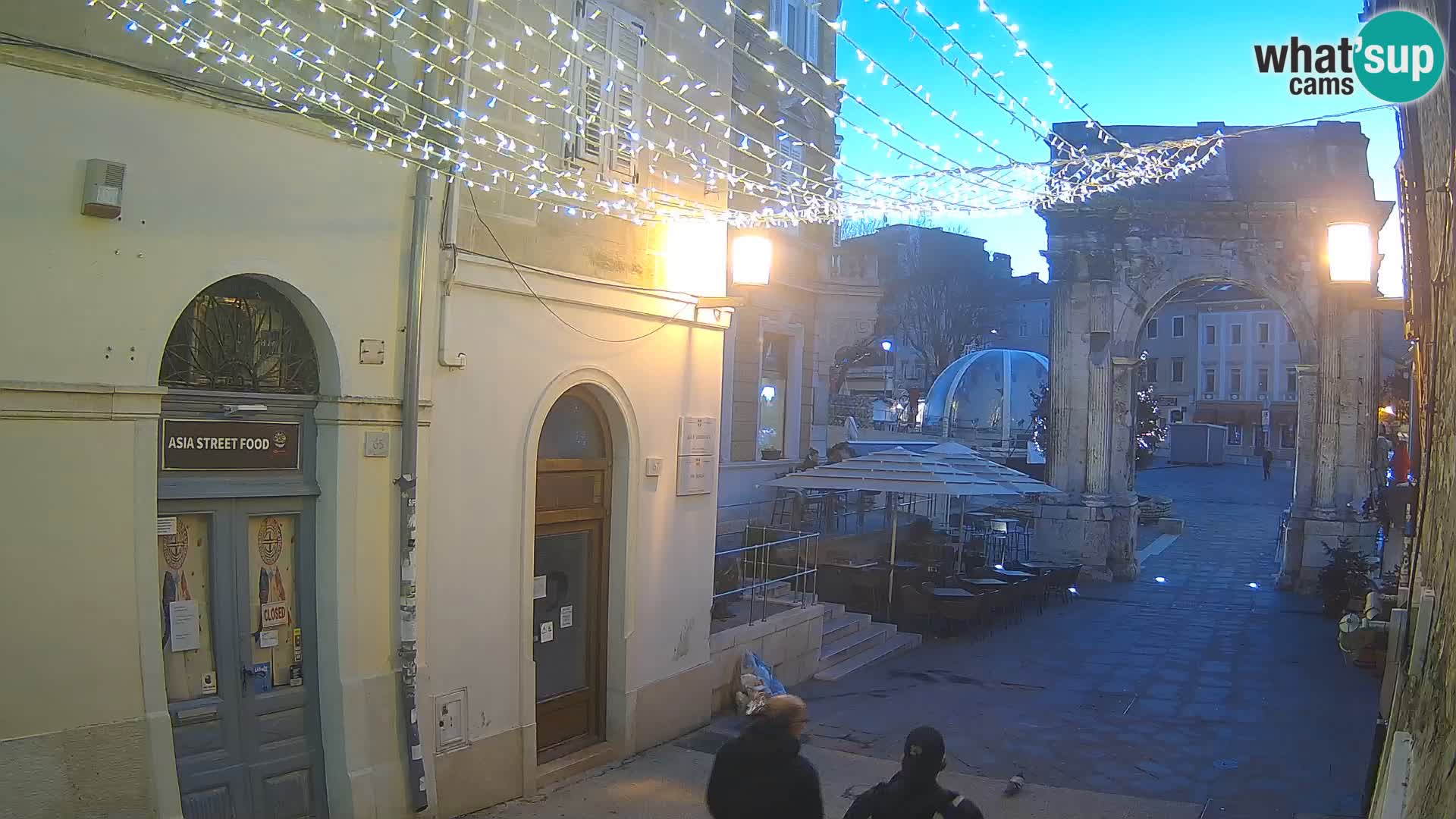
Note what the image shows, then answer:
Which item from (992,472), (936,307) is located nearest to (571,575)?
(992,472)

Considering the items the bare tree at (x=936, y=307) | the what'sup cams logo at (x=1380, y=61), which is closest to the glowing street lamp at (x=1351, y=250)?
the what'sup cams logo at (x=1380, y=61)

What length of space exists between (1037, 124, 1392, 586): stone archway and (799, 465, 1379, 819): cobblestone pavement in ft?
8.03

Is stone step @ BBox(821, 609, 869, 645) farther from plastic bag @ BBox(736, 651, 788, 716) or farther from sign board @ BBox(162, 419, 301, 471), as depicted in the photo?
sign board @ BBox(162, 419, 301, 471)

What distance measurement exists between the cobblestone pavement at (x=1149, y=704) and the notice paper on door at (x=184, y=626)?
522cm

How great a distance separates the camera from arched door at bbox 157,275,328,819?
5.68 metres

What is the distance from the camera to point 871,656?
484 inches

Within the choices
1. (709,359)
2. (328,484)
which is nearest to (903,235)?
(709,359)

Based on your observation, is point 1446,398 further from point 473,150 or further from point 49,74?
point 49,74

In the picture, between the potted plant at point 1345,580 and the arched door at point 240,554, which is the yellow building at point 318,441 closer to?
the arched door at point 240,554

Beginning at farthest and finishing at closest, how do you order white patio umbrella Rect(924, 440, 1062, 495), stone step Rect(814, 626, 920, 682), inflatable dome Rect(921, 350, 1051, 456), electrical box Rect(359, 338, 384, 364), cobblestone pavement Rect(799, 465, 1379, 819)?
inflatable dome Rect(921, 350, 1051, 456)
white patio umbrella Rect(924, 440, 1062, 495)
stone step Rect(814, 626, 920, 682)
cobblestone pavement Rect(799, 465, 1379, 819)
electrical box Rect(359, 338, 384, 364)

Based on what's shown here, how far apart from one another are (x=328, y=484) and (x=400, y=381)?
770mm

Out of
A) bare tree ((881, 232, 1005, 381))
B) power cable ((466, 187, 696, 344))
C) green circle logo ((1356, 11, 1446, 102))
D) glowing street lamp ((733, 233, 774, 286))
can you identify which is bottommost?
power cable ((466, 187, 696, 344))

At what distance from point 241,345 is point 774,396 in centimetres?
1173

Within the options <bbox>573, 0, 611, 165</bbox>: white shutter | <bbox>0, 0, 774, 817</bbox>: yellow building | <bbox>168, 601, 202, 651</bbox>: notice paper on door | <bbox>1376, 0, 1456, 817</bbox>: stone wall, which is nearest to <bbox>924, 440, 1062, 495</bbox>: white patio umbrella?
<bbox>0, 0, 774, 817</bbox>: yellow building
